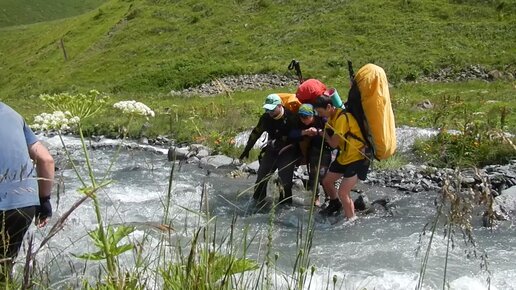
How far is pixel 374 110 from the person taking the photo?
8031mm

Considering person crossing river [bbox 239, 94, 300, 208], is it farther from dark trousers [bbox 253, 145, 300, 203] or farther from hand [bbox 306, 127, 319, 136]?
hand [bbox 306, 127, 319, 136]

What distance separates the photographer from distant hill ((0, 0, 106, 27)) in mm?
117312

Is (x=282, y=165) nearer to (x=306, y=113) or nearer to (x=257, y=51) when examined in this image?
(x=306, y=113)

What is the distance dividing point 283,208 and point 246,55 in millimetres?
26587

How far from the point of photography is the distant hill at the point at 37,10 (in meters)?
117

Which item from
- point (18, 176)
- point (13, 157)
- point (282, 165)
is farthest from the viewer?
point (282, 165)

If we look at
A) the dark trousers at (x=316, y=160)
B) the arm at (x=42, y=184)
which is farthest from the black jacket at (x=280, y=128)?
the arm at (x=42, y=184)

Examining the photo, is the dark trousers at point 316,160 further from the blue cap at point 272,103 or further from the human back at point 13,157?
the human back at point 13,157

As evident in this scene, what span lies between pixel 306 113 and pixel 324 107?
648 millimetres

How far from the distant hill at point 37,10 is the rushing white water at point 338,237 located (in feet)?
369

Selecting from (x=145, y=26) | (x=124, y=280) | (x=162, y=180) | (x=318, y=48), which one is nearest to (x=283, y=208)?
(x=162, y=180)

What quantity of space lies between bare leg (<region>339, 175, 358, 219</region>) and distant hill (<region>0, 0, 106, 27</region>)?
115 meters

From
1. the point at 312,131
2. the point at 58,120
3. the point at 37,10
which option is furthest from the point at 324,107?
the point at 37,10

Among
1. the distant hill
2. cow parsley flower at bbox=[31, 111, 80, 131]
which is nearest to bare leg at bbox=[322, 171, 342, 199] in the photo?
cow parsley flower at bbox=[31, 111, 80, 131]
